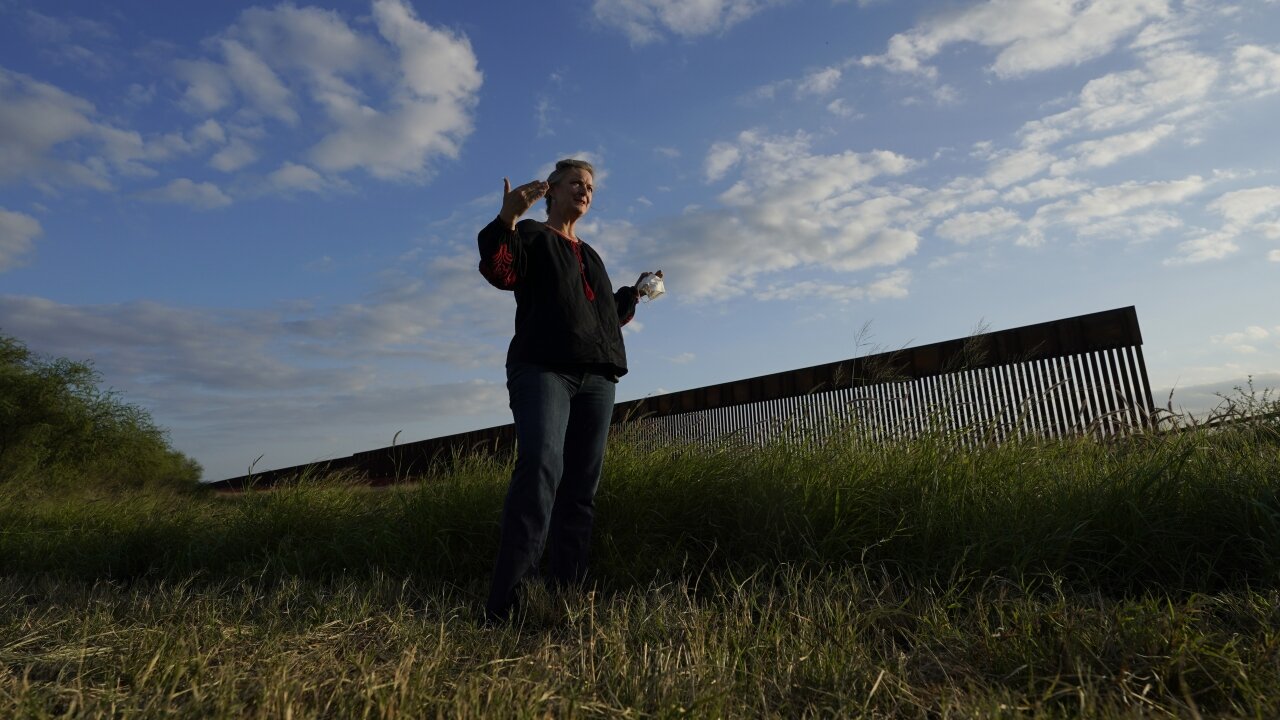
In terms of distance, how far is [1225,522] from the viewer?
285 centimetres

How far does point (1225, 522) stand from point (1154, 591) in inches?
18.1

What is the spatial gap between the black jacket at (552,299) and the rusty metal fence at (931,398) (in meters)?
1.22

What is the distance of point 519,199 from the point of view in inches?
115

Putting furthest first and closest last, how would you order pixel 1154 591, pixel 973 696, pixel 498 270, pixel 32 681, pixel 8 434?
pixel 8 434
pixel 498 270
pixel 1154 591
pixel 32 681
pixel 973 696

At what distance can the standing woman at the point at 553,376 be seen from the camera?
113 inches

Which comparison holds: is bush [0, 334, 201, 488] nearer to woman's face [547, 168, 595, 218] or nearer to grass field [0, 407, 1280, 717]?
grass field [0, 407, 1280, 717]

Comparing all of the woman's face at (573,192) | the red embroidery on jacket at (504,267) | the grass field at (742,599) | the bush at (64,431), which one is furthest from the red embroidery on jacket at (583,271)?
the bush at (64,431)

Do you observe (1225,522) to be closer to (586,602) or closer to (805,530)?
(805,530)

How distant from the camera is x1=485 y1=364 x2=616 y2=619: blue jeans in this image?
283 centimetres

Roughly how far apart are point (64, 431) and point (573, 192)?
11.6m

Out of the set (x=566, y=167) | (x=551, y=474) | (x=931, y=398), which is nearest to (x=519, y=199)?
(x=566, y=167)

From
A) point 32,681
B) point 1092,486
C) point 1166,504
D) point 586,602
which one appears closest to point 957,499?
point 1092,486

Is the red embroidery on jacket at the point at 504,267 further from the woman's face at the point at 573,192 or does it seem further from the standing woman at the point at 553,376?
the woman's face at the point at 573,192

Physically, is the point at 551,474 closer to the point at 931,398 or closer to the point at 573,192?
the point at 573,192
